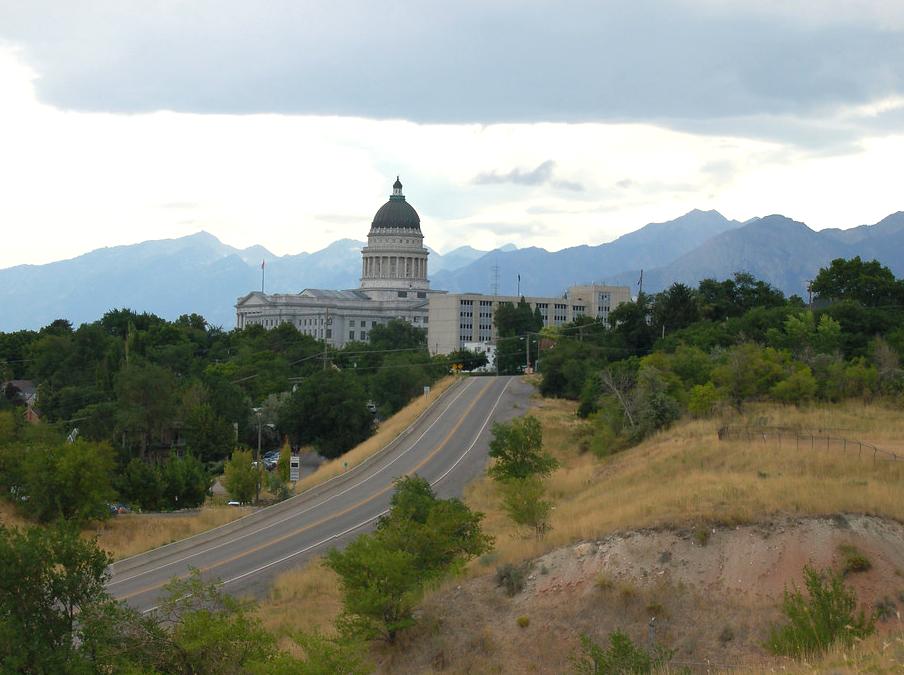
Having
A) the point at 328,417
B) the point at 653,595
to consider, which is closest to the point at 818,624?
the point at 653,595

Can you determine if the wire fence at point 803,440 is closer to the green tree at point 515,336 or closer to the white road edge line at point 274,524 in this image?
the white road edge line at point 274,524

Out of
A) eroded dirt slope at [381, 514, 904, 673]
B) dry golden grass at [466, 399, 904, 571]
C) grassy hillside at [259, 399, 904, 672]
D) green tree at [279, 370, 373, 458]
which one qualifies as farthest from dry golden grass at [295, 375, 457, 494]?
eroded dirt slope at [381, 514, 904, 673]

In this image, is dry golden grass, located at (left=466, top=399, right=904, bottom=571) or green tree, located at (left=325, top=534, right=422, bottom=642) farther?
dry golden grass, located at (left=466, top=399, right=904, bottom=571)

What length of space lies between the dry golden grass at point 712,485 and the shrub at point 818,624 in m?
6.99

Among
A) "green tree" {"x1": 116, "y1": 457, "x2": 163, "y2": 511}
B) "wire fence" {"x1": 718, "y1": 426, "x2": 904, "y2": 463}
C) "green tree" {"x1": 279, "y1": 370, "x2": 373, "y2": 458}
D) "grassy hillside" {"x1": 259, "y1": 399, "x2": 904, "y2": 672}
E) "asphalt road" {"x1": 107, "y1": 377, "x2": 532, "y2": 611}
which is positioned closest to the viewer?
"grassy hillside" {"x1": 259, "y1": 399, "x2": 904, "y2": 672}

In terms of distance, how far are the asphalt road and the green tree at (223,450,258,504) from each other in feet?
12.4

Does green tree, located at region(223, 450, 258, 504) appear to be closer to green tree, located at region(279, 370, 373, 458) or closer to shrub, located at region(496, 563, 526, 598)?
green tree, located at region(279, 370, 373, 458)

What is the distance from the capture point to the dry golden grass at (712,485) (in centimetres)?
3183

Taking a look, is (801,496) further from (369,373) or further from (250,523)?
(369,373)

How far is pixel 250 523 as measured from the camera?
51.8 meters

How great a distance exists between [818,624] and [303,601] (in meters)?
18.0

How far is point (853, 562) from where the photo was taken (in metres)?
28.9

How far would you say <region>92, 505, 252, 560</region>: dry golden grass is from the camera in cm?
4881

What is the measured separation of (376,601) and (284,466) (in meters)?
45.3
